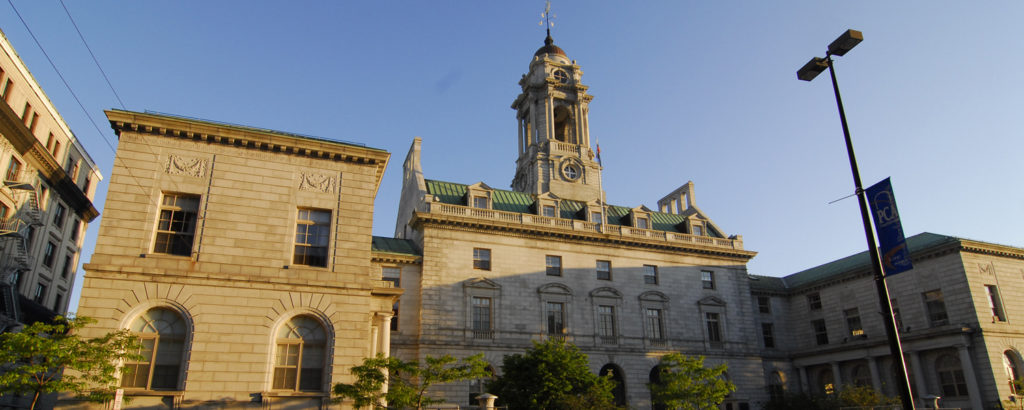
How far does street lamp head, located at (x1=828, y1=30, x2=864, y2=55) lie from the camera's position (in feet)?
43.7

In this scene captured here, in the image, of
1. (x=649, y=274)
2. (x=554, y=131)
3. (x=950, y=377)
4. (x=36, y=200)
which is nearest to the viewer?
(x=36, y=200)

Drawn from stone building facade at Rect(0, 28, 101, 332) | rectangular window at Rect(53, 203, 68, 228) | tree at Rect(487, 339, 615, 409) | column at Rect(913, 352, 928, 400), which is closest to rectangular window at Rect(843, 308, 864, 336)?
column at Rect(913, 352, 928, 400)

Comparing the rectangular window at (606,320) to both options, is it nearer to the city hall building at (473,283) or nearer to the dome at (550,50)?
the city hall building at (473,283)

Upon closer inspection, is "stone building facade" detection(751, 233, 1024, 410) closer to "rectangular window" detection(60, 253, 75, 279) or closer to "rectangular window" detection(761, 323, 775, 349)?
"rectangular window" detection(761, 323, 775, 349)

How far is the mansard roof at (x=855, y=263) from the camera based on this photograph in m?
44.4

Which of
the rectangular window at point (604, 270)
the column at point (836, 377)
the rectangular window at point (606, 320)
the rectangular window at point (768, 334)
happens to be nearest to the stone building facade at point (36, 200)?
the rectangular window at point (606, 320)

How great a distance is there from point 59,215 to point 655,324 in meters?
45.4

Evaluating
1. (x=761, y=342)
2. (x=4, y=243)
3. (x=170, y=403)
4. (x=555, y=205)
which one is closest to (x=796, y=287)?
(x=761, y=342)

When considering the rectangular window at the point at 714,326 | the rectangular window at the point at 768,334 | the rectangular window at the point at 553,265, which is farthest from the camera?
the rectangular window at the point at 768,334

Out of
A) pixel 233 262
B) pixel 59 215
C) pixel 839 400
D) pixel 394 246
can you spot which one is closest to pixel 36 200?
pixel 59 215

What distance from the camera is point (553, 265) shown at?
45.8 metres

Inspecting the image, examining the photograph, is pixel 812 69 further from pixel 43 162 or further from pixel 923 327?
pixel 43 162

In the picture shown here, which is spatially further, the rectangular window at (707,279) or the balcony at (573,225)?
the rectangular window at (707,279)

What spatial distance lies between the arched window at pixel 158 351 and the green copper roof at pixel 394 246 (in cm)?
1863
